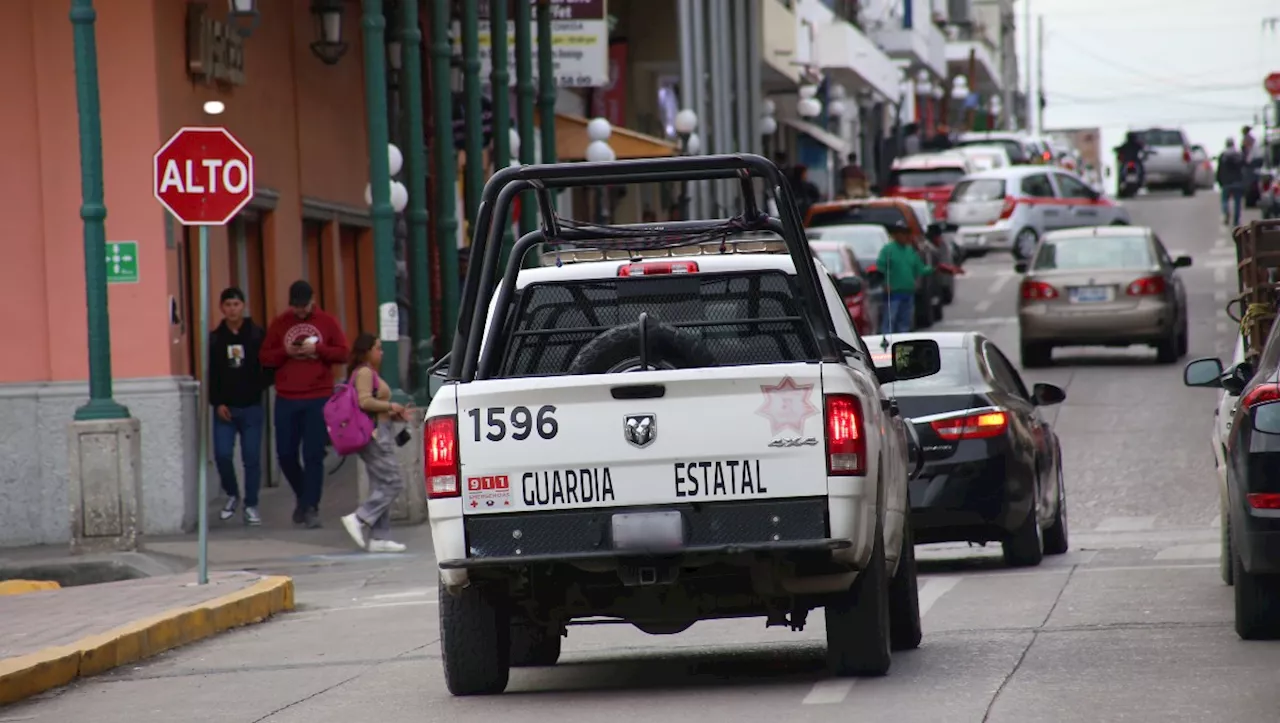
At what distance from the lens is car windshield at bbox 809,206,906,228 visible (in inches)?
1410

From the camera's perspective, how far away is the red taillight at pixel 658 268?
33.4 feet

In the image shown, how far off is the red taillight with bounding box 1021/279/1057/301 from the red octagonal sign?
15515 mm

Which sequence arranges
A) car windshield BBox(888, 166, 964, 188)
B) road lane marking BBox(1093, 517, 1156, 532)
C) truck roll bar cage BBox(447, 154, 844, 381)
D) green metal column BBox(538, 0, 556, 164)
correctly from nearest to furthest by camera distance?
truck roll bar cage BBox(447, 154, 844, 381), road lane marking BBox(1093, 517, 1156, 532), green metal column BBox(538, 0, 556, 164), car windshield BBox(888, 166, 964, 188)

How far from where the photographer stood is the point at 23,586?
1602cm

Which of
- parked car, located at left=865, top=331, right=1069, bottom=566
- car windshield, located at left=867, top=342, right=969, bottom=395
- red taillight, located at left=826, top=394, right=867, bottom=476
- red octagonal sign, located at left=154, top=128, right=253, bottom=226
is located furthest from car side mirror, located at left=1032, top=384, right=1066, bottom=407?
red taillight, located at left=826, top=394, right=867, bottom=476

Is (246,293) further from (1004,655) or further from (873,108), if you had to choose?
(873,108)

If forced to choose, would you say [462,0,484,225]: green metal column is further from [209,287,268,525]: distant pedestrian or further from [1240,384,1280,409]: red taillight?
[1240,384,1280,409]: red taillight

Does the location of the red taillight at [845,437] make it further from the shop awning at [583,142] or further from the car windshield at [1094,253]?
the shop awning at [583,142]

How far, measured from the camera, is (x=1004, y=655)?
1054 centimetres

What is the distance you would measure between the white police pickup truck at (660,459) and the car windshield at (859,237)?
77.8 feet

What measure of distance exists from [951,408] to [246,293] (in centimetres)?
986

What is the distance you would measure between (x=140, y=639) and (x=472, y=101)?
13.4 meters

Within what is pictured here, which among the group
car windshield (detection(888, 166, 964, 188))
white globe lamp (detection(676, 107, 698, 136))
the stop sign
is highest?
the stop sign

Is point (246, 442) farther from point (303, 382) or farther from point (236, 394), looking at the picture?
point (303, 382)
